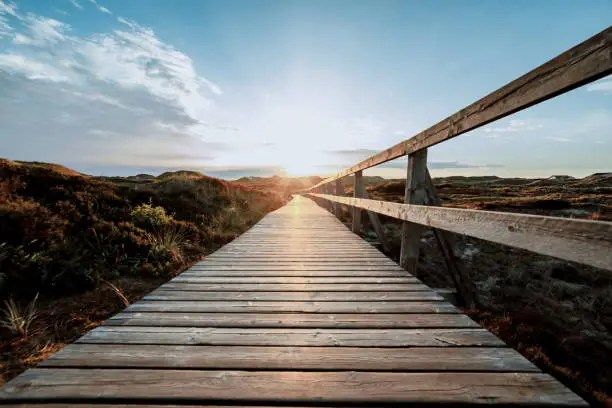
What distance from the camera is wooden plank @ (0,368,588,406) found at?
107 cm

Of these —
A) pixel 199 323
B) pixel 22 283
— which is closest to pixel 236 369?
pixel 199 323

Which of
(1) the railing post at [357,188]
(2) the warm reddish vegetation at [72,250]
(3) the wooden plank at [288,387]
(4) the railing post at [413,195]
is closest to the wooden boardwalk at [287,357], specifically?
(3) the wooden plank at [288,387]

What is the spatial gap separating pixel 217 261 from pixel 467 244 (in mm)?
6963

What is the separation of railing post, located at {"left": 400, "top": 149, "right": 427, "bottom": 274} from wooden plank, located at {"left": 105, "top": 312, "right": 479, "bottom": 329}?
1.25m

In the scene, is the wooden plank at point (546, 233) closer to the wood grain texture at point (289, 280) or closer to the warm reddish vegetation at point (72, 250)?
the wood grain texture at point (289, 280)

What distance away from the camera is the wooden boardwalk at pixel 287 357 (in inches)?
42.5

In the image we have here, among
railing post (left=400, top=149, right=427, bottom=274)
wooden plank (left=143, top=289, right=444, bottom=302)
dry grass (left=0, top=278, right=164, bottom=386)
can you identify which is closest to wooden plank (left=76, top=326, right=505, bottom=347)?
wooden plank (left=143, top=289, right=444, bottom=302)

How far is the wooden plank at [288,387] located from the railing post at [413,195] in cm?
182

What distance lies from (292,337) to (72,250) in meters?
4.66

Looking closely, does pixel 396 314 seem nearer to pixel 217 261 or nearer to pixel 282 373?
pixel 282 373

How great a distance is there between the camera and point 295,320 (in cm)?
173

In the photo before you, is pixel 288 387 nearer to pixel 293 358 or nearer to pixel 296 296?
pixel 293 358

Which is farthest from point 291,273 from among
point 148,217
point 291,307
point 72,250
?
point 148,217

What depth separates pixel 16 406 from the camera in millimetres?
1028
